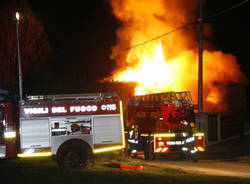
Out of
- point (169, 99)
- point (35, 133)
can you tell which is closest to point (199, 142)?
point (169, 99)

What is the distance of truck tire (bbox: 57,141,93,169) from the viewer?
9477 mm

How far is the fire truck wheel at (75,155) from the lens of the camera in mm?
9477

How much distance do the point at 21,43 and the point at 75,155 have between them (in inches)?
575

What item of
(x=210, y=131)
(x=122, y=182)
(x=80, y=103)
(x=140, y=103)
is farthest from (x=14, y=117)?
(x=210, y=131)

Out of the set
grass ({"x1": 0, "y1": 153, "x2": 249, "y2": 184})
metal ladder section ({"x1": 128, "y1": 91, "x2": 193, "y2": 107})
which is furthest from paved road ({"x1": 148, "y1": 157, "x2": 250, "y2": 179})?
metal ladder section ({"x1": 128, "y1": 91, "x2": 193, "y2": 107})

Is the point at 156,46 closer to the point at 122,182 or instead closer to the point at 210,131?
the point at 210,131

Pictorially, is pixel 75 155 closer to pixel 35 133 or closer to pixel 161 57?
pixel 35 133

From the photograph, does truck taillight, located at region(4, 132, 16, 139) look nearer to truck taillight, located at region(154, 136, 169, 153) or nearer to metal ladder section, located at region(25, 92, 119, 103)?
metal ladder section, located at region(25, 92, 119, 103)

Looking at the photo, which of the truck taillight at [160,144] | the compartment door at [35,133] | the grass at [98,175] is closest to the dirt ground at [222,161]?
the truck taillight at [160,144]

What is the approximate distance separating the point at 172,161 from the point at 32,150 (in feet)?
18.3

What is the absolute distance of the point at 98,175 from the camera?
8703mm

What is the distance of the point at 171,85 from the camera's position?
21922 mm

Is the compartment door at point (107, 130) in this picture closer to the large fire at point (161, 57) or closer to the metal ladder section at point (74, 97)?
the metal ladder section at point (74, 97)

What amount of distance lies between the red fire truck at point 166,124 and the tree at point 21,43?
1052 cm
